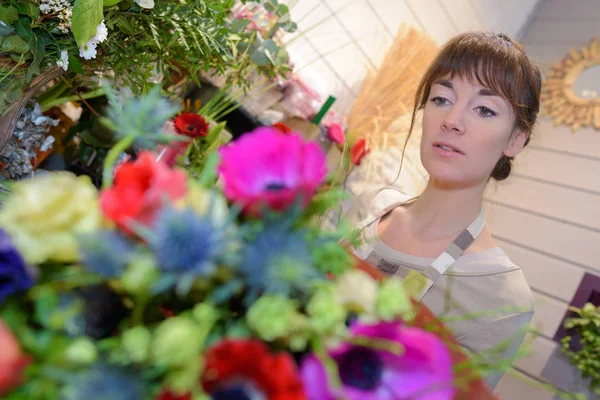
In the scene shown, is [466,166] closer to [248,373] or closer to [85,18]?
[85,18]

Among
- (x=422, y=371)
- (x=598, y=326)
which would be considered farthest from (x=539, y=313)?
(x=422, y=371)

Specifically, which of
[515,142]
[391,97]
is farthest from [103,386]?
[391,97]

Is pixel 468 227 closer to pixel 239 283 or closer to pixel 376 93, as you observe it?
pixel 239 283

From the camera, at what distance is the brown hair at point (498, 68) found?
3.63 ft

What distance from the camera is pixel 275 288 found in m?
0.25

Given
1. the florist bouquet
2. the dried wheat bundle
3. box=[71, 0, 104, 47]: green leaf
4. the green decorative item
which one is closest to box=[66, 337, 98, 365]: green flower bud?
the florist bouquet

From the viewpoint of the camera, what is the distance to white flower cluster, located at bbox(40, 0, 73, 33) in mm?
761

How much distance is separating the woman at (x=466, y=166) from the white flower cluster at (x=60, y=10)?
2.34 feet

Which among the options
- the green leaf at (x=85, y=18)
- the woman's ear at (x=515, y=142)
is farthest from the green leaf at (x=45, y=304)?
the woman's ear at (x=515, y=142)

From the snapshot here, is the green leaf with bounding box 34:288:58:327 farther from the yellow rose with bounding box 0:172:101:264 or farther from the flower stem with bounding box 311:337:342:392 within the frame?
→ the flower stem with bounding box 311:337:342:392

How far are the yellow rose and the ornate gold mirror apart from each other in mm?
2753

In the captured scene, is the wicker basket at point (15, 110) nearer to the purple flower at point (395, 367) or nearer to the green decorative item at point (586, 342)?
the purple flower at point (395, 367)

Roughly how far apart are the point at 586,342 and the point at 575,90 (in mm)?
1361

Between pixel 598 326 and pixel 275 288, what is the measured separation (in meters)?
2.22
